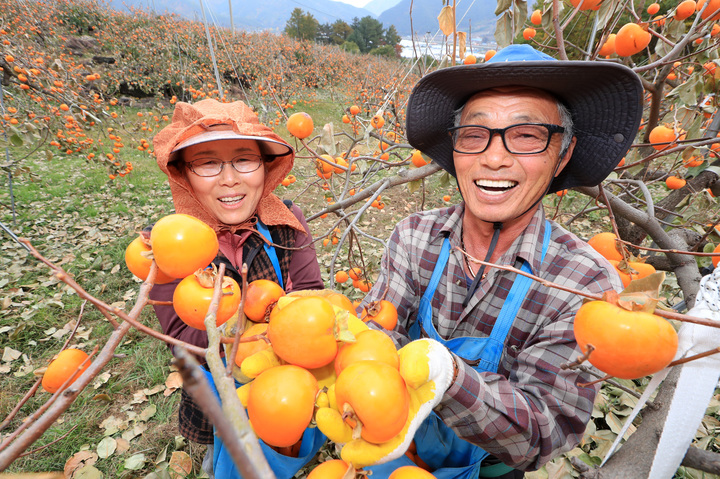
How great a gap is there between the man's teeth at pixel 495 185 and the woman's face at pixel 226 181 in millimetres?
1182

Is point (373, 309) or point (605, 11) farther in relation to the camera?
point (605, 11)

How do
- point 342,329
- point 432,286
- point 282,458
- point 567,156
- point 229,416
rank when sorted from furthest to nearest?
point 432,286, point 567,156, point 282,458, point 342,329, point 229,416

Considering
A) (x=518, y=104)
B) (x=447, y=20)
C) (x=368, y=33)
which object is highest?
(x=368, y=33)

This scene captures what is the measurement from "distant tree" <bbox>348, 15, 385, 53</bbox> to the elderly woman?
32773 mm

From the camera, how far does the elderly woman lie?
5.50ft

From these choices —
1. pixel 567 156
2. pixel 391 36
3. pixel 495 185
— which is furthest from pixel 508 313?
pixel 391 36

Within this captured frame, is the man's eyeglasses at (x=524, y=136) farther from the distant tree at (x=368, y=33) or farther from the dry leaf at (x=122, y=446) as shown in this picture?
the distant tree at (x=368, y=33)

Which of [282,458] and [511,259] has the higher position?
[511,259]

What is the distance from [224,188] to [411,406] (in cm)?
140

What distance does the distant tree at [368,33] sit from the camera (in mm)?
30147

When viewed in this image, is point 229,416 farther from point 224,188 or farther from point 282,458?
point 224,188

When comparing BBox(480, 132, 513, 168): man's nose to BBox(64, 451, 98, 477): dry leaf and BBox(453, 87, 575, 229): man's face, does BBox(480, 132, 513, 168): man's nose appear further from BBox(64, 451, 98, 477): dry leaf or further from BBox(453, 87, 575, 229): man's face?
BBox(64, 451, 98, 477): dry leaf

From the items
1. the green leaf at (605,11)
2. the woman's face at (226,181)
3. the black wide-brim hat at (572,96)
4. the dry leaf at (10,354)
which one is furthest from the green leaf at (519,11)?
the dry leaf at (10,354)

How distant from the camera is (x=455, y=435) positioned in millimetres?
1483
